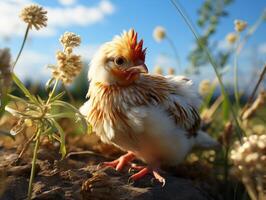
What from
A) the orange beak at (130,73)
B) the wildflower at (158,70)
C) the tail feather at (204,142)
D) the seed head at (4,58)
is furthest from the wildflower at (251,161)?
the wildflower at (158,70)

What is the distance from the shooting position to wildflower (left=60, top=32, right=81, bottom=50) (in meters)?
1.91

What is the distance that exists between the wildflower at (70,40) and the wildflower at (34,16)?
A: 4.2 inches

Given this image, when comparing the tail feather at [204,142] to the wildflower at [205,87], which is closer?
the tail feather at [204,142]

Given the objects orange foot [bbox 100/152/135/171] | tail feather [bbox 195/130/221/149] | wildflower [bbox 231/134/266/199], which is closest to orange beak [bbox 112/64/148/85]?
orange foot [bbox 100/152/135/171]

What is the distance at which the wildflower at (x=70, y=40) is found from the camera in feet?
6.27

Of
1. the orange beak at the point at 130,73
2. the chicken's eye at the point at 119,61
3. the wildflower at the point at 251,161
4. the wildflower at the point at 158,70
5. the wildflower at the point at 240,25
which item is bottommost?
the wildflower at the point at 251,161

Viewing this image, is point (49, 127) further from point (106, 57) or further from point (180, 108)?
point (180, 108)

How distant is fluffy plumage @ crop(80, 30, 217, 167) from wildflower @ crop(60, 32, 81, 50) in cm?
56

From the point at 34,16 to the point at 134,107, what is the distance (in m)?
0.84

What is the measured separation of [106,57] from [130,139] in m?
0.51

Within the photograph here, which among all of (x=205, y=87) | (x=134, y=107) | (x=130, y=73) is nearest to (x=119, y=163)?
(x=134, y=107)

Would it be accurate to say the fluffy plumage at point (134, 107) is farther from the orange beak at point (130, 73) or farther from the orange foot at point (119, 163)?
the orange foot at point (119, 163)

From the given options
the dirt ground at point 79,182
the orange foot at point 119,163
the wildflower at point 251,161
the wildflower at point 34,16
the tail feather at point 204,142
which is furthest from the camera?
the tail feather at point 204,142

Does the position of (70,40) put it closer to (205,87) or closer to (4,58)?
(4,58)
